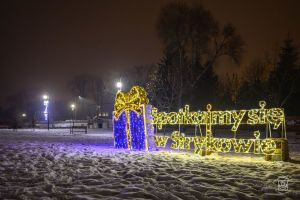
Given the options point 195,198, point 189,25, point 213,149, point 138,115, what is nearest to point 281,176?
point 195,198

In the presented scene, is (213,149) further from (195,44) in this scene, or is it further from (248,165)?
(195,44)

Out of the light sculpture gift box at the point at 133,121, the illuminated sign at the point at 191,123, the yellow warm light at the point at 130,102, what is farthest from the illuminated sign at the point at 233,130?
the yellow warm light at the point at 130,102

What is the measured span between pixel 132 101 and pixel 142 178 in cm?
979

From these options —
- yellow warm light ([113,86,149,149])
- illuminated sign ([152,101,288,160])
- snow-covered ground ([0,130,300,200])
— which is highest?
yellow warm light ([113,86,149,149])

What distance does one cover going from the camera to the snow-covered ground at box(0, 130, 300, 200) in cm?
815

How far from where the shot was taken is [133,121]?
19.5m

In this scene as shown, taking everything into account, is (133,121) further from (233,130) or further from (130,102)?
(233,130)

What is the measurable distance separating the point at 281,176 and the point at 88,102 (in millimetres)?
79279

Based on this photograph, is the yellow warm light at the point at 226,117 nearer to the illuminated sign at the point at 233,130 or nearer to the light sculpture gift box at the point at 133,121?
the illuminated sign at the point at 233,130

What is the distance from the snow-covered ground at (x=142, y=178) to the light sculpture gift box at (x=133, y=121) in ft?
16.9

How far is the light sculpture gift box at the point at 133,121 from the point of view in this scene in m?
19.0

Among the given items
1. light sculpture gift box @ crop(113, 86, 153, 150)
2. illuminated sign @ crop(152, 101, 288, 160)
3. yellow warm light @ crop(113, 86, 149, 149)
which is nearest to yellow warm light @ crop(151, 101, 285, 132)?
illuminated sign @ crop(152, 101, 288, 160)

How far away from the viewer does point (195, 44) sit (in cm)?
3594

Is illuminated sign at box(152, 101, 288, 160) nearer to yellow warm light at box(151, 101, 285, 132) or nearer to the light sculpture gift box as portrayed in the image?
yellow warm light at box(151, 101, 285, 132)
